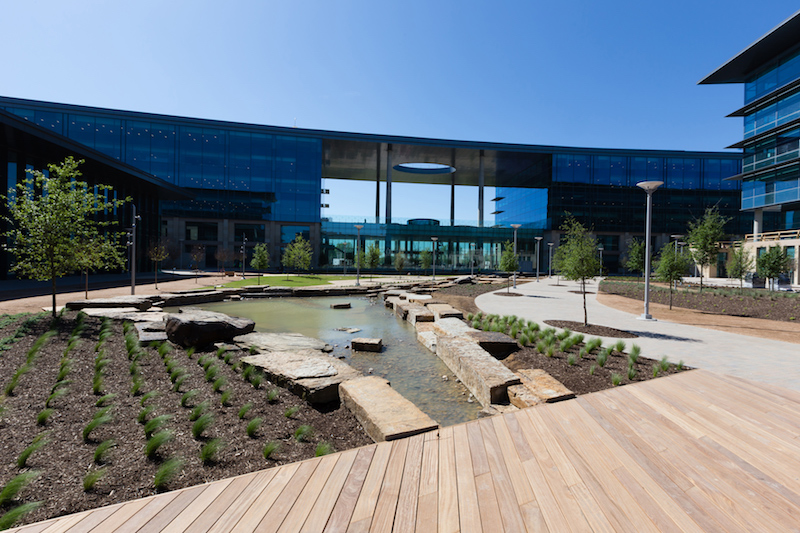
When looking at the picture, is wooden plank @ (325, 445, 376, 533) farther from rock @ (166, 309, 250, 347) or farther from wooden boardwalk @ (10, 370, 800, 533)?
rock @ (166, 309, 250, 347)

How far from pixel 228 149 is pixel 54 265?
47.1 metres

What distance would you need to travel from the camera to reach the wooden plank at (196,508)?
7.88 feet

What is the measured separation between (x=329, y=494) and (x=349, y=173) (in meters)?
68.2

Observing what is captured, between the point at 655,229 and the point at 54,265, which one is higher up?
the point at 655,229

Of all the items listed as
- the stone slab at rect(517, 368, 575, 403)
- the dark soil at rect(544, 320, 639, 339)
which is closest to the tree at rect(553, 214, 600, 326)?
the dark soil at rect(544, 320, 639, 339)

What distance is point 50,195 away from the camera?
9820 millimetres

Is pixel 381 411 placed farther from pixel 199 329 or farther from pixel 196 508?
pixel 199 329

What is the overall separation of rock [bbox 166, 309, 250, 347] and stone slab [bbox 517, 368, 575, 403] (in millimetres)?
6840

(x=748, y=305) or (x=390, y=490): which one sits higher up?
(x=390, y=490)

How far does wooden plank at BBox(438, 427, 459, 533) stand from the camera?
98.3 inches

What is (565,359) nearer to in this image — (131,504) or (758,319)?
(131,504)

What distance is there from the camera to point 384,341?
10.8m

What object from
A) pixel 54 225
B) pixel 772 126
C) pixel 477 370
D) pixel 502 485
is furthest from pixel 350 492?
pixel 772 126

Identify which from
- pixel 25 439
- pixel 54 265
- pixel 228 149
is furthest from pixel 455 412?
pixel 228 149
